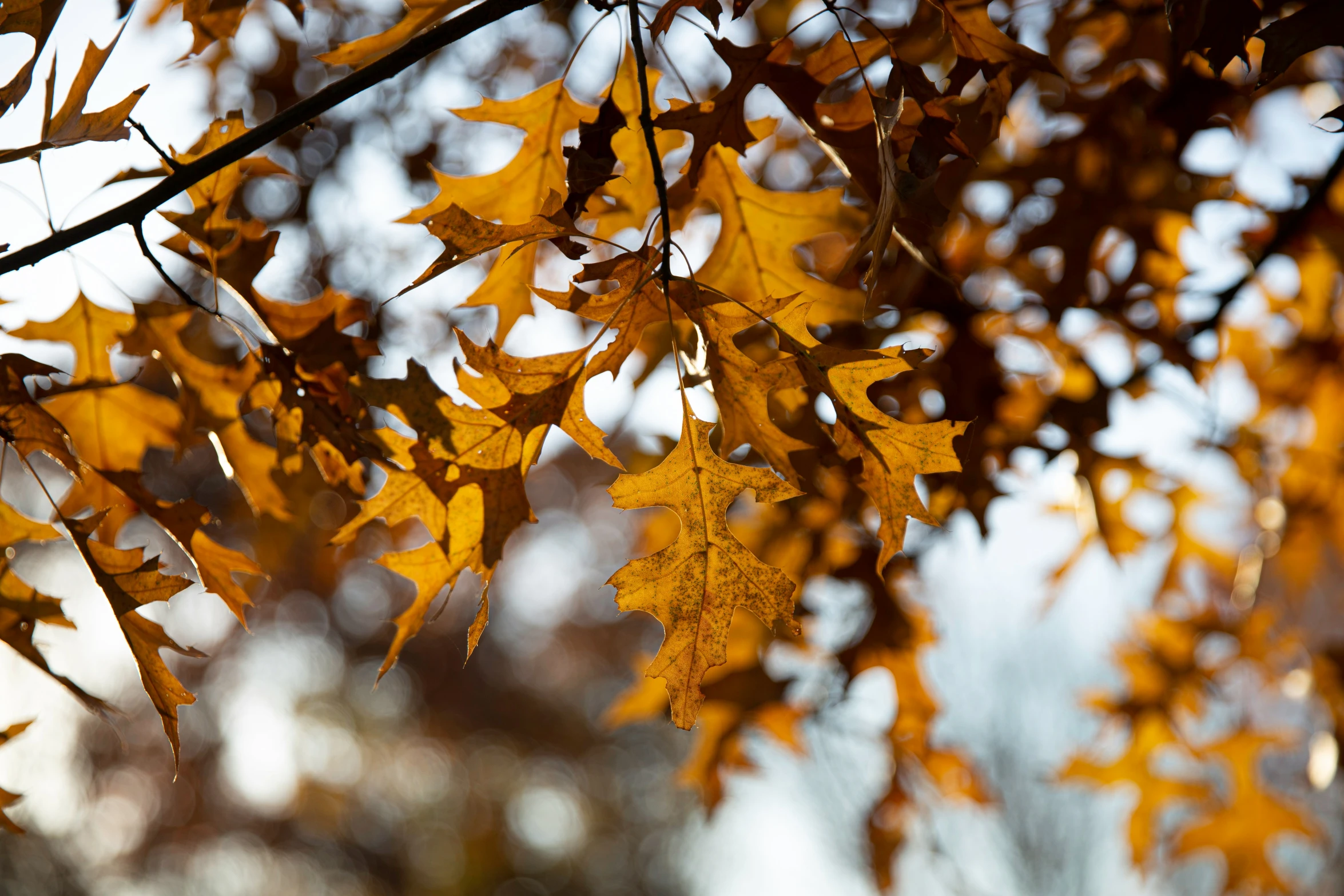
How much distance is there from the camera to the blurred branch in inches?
58.2

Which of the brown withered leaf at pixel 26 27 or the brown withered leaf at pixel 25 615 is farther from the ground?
the brown withered leaf at pixel 26 27

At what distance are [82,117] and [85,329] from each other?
0.55 m

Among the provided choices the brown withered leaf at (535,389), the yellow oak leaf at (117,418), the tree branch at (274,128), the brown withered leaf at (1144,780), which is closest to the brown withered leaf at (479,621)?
the brown withered leaf at (535,389)

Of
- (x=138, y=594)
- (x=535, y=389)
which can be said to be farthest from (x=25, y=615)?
(x=535, y=389)

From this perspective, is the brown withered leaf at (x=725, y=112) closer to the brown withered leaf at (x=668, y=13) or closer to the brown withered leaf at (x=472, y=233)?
the brown withered leaf at (x=668, y=13)

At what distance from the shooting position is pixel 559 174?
1305 mm

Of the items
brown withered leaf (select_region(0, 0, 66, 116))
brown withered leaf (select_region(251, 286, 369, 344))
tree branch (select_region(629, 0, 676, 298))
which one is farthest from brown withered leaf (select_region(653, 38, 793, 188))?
brown withered leaf (select_region(0, 0, 66, 116))

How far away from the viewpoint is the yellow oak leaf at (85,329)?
131 cm

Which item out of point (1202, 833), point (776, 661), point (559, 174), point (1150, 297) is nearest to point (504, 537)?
point (559, 174)

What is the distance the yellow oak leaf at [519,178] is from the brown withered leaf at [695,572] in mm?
466

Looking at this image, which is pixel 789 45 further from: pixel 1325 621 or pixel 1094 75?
pixel 1325 621

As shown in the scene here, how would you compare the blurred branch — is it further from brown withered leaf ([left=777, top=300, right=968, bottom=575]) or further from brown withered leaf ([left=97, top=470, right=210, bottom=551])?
brown withered leaf ([left=97, top=470, right=210, bottom=551])

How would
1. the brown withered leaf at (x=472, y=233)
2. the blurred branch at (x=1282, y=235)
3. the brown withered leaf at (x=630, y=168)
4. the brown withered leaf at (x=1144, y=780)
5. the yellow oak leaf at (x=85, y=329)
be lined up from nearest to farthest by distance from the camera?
the brown withered leaf at (x=472, y=233) < the brown withered leaf at (x=630, y=168) < the yellow oak leaf at (x=85, y=329) < the blurred branch at (x=1282, y=235) < the brown withered leaf at (x=1144, y=780)

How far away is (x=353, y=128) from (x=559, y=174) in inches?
59.3
